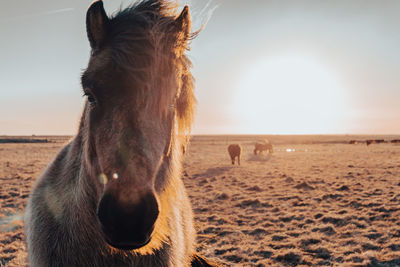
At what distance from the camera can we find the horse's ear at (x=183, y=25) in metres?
1.90

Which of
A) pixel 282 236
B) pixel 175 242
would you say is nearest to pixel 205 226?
pixel 282 236

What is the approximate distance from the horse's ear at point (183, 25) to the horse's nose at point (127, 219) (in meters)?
1.25

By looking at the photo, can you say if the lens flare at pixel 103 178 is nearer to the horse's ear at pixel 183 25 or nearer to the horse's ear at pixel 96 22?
the horse's ear at pixel 96 22

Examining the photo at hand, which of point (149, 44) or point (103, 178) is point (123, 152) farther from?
point (149, 44)

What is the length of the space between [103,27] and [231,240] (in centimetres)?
593

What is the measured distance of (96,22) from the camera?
1.69m

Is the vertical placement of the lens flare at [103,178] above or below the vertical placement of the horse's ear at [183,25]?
below

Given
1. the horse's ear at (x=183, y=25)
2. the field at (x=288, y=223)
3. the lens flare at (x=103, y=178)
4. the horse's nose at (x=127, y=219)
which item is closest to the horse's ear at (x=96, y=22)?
the horse's ear at (x=183, y=25)

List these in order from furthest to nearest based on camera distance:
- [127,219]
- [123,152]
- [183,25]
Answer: [183,25]
[123,152]
[127,219]

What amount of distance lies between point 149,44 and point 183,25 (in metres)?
0.41

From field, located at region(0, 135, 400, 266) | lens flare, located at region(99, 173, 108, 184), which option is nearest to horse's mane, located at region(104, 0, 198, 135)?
lens flare, located at region(99, 173, 108, 184)

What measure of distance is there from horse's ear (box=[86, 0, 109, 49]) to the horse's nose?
112cm

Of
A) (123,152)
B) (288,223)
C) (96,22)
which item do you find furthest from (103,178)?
(288,223)

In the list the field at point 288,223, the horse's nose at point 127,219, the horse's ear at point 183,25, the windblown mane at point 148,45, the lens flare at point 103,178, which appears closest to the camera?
the horse's nose at point 127,219
